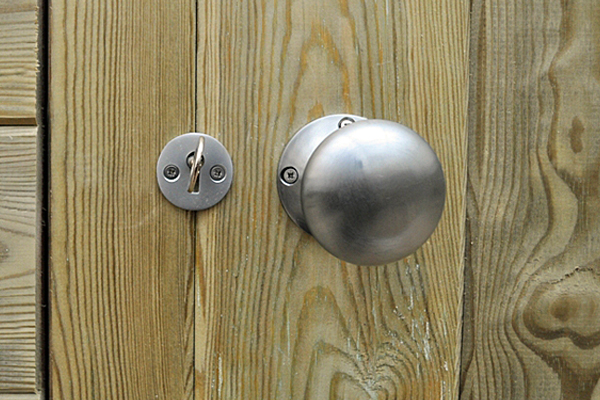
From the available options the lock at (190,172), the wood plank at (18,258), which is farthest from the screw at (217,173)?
the wood plank at (18,258)

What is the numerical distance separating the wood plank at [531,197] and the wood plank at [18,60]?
1.09 ft

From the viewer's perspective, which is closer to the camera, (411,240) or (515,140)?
(411,240)

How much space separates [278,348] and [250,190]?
0.39 ft

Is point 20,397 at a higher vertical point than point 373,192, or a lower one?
lower

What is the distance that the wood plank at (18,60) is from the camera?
1.31 feet

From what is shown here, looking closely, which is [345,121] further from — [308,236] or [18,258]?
[18,258]

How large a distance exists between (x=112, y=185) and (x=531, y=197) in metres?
0.32

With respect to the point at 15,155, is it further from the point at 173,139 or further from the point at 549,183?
the point at 549,183

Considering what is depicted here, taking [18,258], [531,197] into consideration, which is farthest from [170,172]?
[531,197]

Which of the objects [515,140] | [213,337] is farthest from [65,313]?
[515,140]

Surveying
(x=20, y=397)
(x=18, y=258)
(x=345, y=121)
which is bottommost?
(x=20, y=397)

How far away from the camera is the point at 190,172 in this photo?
406 mm

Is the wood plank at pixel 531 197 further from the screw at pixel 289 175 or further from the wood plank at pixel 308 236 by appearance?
the screw at pixel 289 175

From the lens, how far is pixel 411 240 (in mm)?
327
